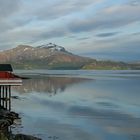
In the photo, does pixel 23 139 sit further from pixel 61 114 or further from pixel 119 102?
pixel 119 102

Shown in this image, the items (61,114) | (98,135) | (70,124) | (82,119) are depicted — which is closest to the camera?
(98,135)

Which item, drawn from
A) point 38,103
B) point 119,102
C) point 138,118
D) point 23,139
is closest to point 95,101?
point 119,102

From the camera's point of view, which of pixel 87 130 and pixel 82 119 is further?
pixel 82 119

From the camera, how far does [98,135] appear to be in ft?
Result: 116

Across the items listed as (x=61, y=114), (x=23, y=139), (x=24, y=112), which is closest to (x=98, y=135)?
(x=23, y=139)

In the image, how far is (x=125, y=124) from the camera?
137 feet

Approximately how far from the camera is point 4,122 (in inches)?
Answer: 1411

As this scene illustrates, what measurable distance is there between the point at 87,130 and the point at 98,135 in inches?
103

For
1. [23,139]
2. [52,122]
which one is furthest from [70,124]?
[23,139]

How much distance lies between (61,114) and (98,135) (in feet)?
48.4

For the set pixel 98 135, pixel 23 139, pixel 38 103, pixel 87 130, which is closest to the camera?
pixel 23 139

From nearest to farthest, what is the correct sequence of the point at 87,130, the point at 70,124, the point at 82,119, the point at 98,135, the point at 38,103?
the point at 98,135 < the point at 87,130 < the point at 70,124 < the point at 82,119 < the point at 38,103

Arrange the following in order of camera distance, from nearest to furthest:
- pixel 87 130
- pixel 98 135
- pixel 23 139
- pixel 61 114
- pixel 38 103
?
pixel 23 139
pixel 98 135
pixel 87 130
pixel 61 114
pixel 38 103

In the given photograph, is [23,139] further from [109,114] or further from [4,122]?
[109,114]
